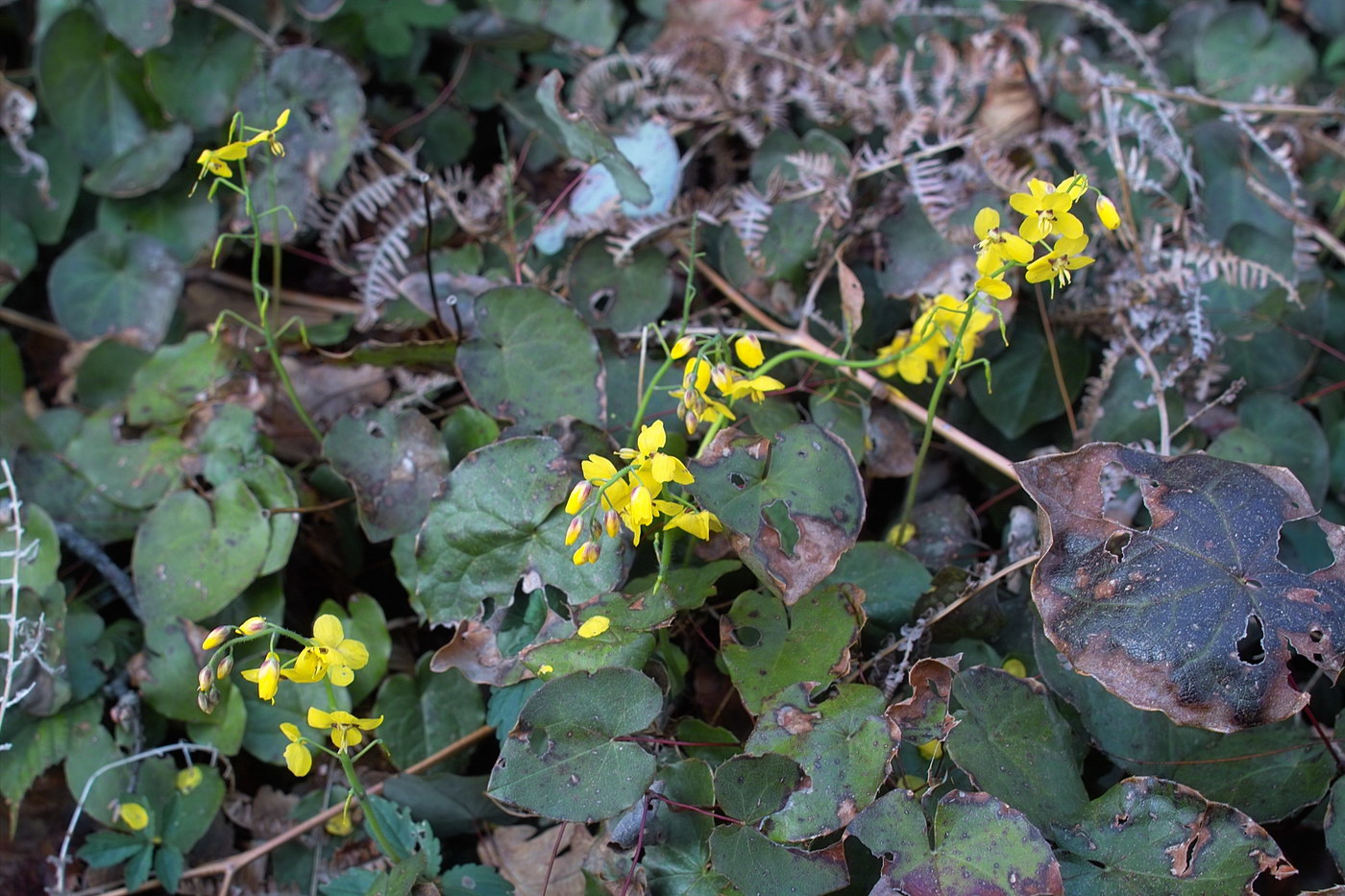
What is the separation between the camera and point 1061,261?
1.19 m

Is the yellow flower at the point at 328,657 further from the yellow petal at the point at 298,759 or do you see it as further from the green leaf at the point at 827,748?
the green leaf at the point at 827,748

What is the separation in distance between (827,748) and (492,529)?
511 mm

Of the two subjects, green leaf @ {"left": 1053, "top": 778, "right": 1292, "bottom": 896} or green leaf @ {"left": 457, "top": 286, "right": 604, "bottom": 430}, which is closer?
green leaf @ {"left": 1053, "top": 778, "right": 1292, "bottom": 896}

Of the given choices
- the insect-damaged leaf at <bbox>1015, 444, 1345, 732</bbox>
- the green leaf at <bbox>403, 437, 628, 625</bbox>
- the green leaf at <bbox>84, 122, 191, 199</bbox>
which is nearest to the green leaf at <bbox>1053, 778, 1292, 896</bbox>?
the insect-damaged leaf at <bbox>1015, 444, 1345, 732</bbox>

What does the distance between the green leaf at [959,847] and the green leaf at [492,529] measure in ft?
1.67

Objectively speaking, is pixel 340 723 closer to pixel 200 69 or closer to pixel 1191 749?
pixel 1191 749

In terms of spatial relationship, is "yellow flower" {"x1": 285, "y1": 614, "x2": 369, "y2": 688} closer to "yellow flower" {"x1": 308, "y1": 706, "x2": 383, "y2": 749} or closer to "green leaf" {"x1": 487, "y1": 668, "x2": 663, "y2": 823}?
"yellow flower" {"x1": 308, "y1": 706, "x2": 383, "y2": 749}

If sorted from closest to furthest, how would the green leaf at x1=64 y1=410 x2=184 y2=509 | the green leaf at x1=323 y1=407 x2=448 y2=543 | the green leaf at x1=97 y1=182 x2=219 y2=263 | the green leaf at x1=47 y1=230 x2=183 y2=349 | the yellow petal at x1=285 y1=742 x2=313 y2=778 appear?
the yellow petal at x1=285 y1=742 x2=313 y2=778 < the green leaf at x1=323 y1=407 x2=448 y2=543 < the green leaf at x1=64 y1=410 x2=184 y2=509 < the green leaf at x1=47 y1=230 x2=183 y2=349 < the green leaf at x1=97 y1=182 x2=219 y2=263

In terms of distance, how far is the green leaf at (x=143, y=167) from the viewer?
2045 millimetres

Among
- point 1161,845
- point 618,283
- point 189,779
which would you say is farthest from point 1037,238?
point 189,779

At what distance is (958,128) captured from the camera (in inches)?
72.8

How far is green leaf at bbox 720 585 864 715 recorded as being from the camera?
4.08 ft

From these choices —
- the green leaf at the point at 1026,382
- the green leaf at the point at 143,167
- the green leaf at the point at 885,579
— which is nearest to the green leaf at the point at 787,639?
the green leaf at the point at 885,579

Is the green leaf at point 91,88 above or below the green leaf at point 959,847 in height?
above
